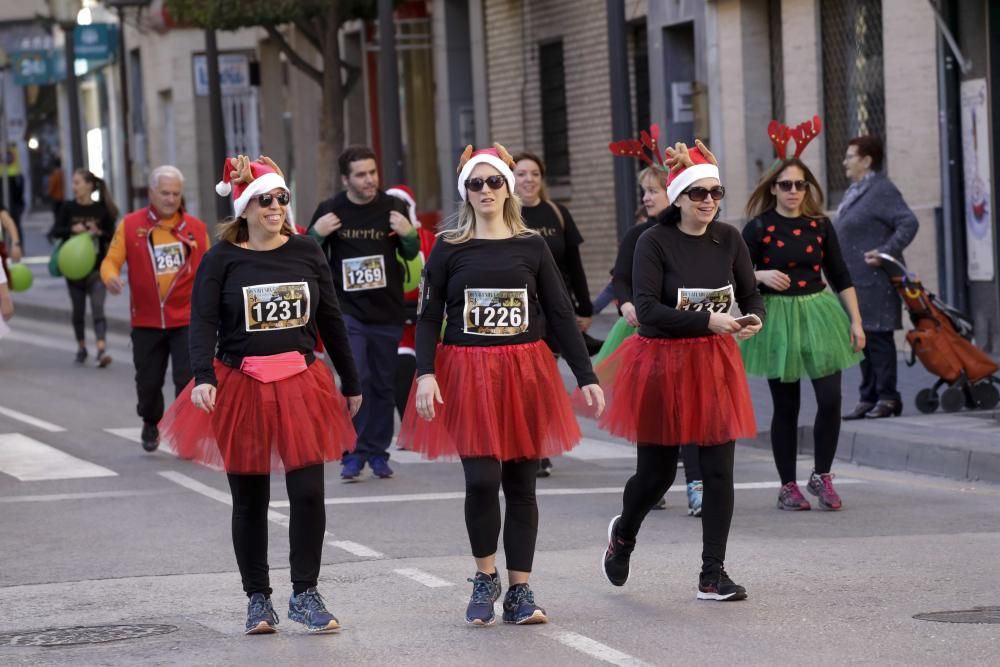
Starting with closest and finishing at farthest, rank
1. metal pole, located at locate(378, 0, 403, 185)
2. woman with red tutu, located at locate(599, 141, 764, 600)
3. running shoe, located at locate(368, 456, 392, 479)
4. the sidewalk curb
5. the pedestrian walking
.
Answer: woman with red tutu, located at locate(599, 141, 764, 600)
the sidewalk curb
running shoe, located at locate(368, 456, 392, 479)
the pedestrian walking
metal pole, located at locate(378, 0, 403, 185)

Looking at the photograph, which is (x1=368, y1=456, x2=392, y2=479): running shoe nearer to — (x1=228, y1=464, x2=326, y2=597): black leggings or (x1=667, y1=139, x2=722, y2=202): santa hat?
(x1=667, y1=139, x2=722, y2=202): santa hat

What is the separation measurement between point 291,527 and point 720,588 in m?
1.66

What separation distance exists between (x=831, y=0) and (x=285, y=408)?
43.4 feet

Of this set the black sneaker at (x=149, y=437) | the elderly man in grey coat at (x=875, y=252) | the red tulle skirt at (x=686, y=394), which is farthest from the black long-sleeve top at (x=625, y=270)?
the black sneaker at (x=149, y=437)

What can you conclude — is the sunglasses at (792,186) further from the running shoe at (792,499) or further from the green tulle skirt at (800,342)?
the running shoe at (792,499)

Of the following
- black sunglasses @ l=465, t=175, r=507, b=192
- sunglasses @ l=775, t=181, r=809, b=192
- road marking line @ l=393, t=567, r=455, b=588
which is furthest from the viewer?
sunglasses @ l=775, t=181, r=809, b=192

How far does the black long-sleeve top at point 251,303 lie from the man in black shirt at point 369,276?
412 centimetres

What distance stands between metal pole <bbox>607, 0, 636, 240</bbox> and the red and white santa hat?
30.9ft

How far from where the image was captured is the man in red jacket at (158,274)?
13211 mm

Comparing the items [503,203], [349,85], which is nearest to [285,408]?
[503,203]

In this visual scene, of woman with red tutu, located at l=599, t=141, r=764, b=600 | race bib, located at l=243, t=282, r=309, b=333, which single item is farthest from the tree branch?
race bib, located at l=243, t=282, r=309, b=333

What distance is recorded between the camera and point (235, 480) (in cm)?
753

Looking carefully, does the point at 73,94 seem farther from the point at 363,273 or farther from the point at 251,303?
the point at 251,303

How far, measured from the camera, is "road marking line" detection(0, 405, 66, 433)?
14844mm
